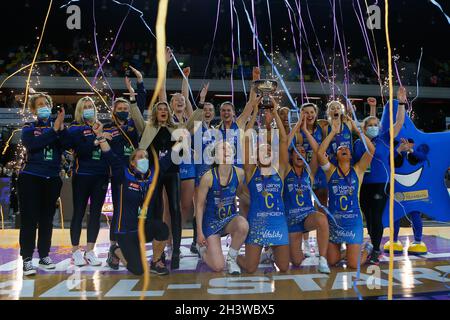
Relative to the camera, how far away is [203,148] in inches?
157

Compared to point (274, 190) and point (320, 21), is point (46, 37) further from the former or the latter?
point (274, 190)

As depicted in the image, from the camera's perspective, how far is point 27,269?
10.8 ft

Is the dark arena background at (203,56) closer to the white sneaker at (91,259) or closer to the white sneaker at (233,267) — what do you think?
the white sneaker at (91,259)

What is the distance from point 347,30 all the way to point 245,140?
12220 millimetres

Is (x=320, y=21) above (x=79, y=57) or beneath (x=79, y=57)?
above

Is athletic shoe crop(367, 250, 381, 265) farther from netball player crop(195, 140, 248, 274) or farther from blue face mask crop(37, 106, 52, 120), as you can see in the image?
blue face mask crop(37, 106, 52, 120)

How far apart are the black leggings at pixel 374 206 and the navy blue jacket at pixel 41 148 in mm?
2742

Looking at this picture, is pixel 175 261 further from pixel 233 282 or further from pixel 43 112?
pixel 43 112

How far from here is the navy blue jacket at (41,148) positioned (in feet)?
10.7

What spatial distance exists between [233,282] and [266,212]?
2.12ft

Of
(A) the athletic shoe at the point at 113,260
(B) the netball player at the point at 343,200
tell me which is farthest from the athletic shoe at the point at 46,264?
(B) the netball player at the point at 343,200

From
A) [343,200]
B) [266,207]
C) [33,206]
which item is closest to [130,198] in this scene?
[33,206]

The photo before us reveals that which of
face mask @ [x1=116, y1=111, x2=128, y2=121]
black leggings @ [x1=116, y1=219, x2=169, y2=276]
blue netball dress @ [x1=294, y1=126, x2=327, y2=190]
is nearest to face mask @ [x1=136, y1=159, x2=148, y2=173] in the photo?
black leggings @ [x1=116, y1=219, x2=169, y2=276]

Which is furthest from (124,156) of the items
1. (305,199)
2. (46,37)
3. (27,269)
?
(46,37)
